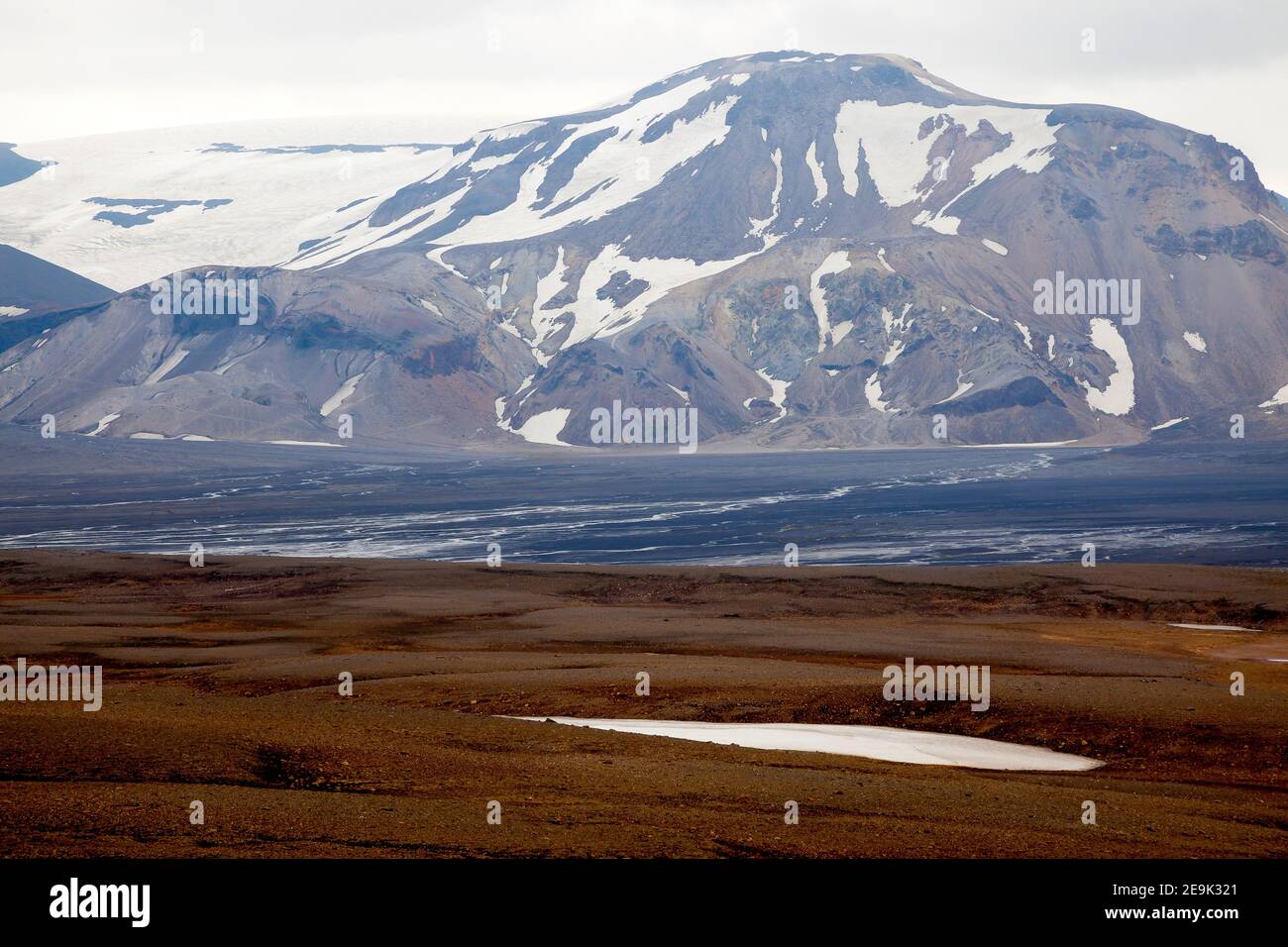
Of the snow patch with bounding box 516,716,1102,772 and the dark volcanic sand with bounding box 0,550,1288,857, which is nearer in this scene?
the dark volcanic sand with bounding box 0,550,1288,857

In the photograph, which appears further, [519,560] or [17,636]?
[519,560]

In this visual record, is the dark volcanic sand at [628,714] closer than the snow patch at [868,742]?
Yes

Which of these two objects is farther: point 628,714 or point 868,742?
point 628,714

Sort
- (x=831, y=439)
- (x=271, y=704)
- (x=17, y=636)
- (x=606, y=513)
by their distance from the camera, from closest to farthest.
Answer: (x=271, y=704) → (x=17, y=636) → (x=606, y=513) → (x=831, y=439)

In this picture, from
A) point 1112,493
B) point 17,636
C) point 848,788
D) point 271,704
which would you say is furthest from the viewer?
point 1112,493

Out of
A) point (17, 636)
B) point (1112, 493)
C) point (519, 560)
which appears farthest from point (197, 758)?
point (1112, 493)
